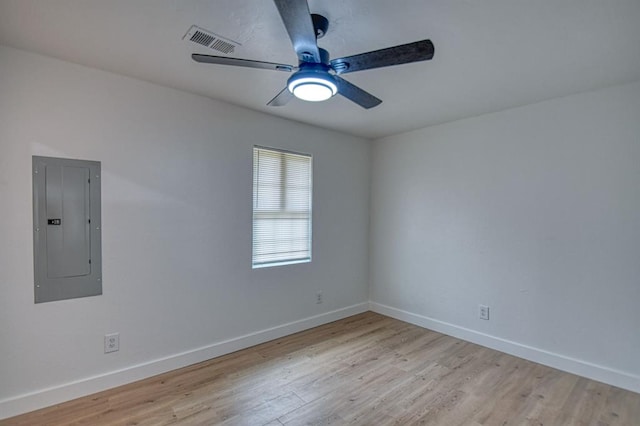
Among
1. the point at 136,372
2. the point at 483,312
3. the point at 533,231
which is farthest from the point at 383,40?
the point at 136,372

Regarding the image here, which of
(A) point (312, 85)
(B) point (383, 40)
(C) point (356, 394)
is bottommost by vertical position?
(C) point (356, 394)

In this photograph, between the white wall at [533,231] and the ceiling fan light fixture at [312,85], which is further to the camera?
the white wall at [533,231]

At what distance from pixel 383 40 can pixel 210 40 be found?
105cm

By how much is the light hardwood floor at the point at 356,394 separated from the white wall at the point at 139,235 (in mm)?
242

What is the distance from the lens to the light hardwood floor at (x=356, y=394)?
6.81 ft

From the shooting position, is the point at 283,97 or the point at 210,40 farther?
the point at 283,97

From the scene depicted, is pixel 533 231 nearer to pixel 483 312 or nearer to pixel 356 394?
pixel 483 312

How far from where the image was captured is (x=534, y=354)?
2881 millimetres

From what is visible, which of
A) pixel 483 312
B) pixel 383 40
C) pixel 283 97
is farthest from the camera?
pixel 483 312

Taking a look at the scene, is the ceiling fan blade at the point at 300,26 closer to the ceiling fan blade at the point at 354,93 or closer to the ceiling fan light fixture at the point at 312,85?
A: the ceiling fan light fixture at the point at 312,85

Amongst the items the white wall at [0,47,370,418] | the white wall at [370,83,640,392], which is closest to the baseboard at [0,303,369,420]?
the white wall at [0,47,370,418]

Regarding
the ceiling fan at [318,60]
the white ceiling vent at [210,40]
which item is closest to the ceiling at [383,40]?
the white ceiling vent at [210,40]

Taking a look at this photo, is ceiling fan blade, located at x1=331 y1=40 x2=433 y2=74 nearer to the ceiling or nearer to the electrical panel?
the ceiling

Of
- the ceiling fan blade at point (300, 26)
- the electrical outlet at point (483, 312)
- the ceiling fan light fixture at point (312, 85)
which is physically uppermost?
the ceiling fan blade at point (300, 26)
